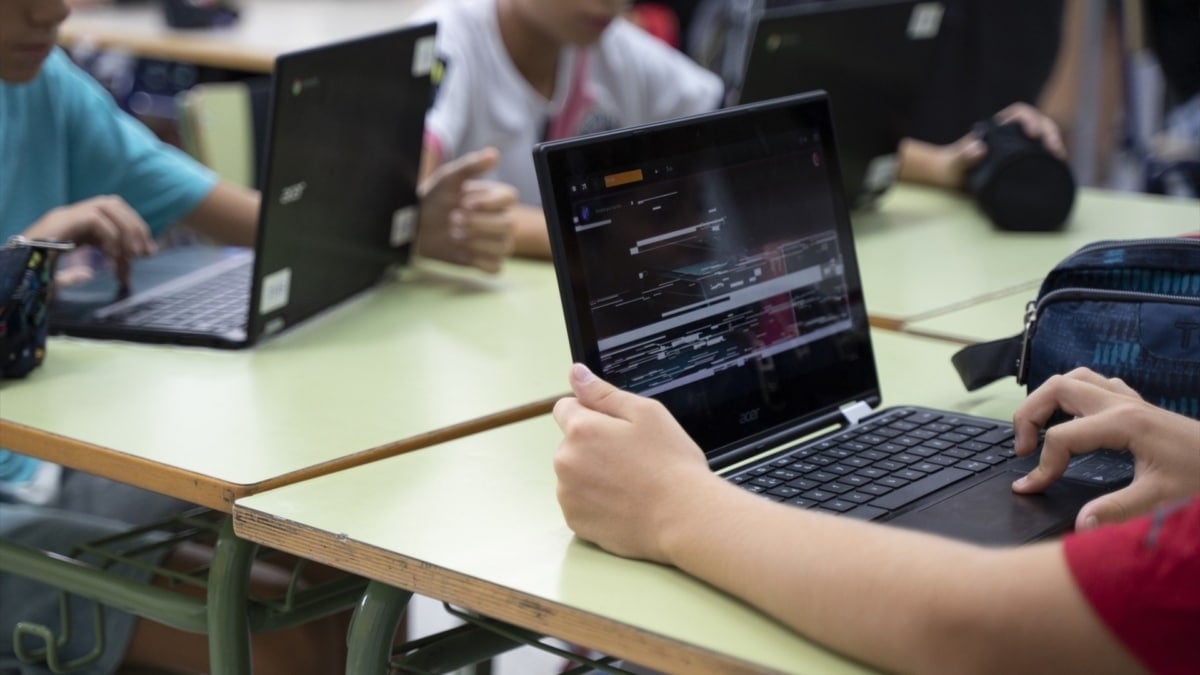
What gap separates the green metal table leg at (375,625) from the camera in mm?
1018

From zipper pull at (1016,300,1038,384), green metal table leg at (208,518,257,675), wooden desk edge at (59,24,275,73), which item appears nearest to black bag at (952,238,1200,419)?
zipper pull at (1016,300,1038,384)

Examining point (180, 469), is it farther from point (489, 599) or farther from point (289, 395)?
point (489, 599)

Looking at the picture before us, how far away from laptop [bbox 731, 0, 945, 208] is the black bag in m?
0.71

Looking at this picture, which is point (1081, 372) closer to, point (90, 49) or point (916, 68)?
point (916, 68)

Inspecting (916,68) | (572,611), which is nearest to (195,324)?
(572,611)

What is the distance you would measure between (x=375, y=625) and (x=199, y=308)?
2.27 feet

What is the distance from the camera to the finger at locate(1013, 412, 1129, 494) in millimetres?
966

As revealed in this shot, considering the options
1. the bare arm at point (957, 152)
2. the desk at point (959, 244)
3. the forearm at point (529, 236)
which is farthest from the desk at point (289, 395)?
the bare arm at point (957, 152)

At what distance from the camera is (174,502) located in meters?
1.59

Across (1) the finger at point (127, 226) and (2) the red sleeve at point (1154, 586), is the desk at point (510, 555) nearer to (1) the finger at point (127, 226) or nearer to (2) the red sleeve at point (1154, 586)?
→ (2) the red sleeve at point (1154, 586)

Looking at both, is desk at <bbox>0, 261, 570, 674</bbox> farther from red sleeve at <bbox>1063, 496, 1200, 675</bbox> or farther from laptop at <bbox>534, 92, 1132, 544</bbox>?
red sleeve at <bbox>1063, 496, 1200, 675</bbox>

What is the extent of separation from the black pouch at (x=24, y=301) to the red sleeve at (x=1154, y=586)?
1006 millimetres

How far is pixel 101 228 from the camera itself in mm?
1554

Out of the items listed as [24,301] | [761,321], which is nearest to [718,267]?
[761,321]
